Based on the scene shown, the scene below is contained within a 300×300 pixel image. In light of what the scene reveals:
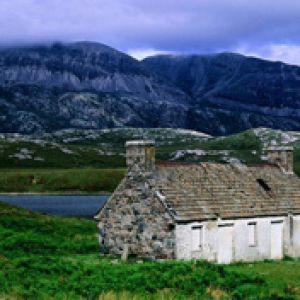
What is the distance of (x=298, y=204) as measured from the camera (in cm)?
4597

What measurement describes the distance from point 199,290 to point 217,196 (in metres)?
18.4

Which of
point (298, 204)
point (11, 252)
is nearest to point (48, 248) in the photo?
point (11, 252)

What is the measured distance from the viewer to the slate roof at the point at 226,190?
39.3 metres

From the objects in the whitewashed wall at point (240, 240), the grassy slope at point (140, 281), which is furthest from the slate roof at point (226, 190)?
the grassy slope at point (140, 281)

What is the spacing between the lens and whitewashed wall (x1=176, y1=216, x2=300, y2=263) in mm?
38056

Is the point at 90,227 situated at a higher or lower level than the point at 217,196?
lower

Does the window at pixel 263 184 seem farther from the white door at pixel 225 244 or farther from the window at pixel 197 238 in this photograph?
the window at pixel 197 238

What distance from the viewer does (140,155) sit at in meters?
40.0

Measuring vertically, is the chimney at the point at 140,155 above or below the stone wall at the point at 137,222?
above

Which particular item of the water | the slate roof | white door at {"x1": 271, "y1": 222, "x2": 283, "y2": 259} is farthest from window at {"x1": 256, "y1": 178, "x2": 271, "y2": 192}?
the water

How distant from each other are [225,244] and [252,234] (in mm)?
2969

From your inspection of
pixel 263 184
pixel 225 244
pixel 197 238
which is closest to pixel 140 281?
pixel 197 238

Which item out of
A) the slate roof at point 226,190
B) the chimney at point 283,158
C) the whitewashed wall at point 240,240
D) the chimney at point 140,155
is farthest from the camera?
the chimney at point 283,158

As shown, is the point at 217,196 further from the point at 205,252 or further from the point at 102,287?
the point at 102,287
